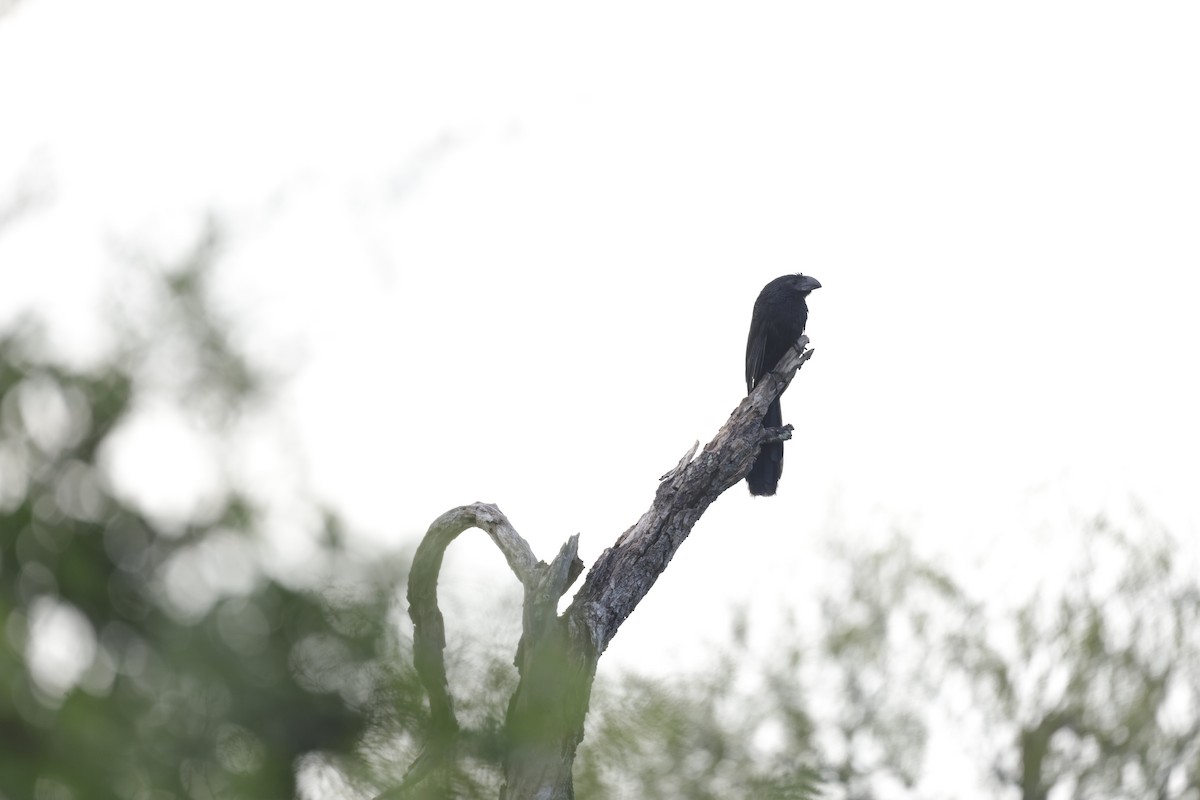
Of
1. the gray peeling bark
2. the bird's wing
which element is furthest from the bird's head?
the gray peeling bark

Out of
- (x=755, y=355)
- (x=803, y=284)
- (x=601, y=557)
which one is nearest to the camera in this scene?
(x=601, y=557)

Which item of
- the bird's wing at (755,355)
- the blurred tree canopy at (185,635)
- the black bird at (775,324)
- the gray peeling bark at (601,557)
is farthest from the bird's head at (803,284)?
the blurred tree canopy at (185,635)

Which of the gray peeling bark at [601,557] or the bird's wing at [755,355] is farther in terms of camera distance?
the bird's wing at [755,355]

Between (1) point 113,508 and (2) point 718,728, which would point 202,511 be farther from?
(2) point 718,728

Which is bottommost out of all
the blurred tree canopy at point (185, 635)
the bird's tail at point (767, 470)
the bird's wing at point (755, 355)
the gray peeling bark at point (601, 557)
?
the blurred tree canopy at point (185, 635)

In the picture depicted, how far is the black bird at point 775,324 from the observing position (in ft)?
24.2

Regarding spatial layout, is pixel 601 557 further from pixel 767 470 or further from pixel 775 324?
pixel 775 324

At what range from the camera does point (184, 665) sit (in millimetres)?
809

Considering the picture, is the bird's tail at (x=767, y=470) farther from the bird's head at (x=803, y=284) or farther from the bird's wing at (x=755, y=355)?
the bird's head at (x=803, y=284)

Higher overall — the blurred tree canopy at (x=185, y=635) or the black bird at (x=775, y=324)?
the black bird at (x=775, y=324)

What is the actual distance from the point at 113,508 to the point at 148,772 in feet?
0.62

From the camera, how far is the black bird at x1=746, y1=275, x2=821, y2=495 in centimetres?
737

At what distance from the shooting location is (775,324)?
7.48m

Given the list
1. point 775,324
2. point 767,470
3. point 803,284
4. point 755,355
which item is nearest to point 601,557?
point 767,470
